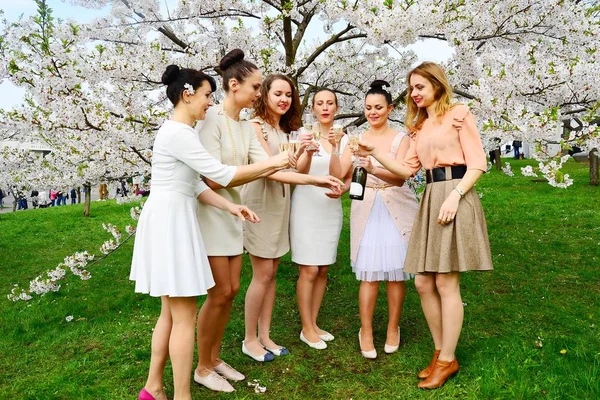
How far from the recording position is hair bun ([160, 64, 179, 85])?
2.65m

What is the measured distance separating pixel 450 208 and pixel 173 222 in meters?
1.73

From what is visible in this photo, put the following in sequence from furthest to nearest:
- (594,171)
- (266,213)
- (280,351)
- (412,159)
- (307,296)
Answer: (594,171)
(307,296)
(280,351)
(266,213)
(412,159)

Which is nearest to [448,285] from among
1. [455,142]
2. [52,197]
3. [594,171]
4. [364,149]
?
[455,142]

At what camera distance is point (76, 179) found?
38.3ft

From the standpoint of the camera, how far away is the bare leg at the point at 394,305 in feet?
12.4

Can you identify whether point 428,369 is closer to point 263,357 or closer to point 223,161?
point 263,357

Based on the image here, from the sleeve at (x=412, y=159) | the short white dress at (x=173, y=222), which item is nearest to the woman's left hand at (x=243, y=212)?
the short white dress at (x=173, y=222)

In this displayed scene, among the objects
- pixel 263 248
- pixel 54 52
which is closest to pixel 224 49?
pixel 54 52

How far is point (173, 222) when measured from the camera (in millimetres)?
2613

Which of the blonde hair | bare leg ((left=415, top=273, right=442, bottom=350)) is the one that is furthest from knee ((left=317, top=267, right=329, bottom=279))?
the blonde hair

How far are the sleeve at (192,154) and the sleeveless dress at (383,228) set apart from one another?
59.6 inches

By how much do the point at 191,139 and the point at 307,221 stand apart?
151 centimetres

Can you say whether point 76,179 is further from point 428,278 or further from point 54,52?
point 428,278

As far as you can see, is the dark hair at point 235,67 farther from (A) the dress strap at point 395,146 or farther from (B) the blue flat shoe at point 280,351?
(B) the blue flat shoe at point 280,351
